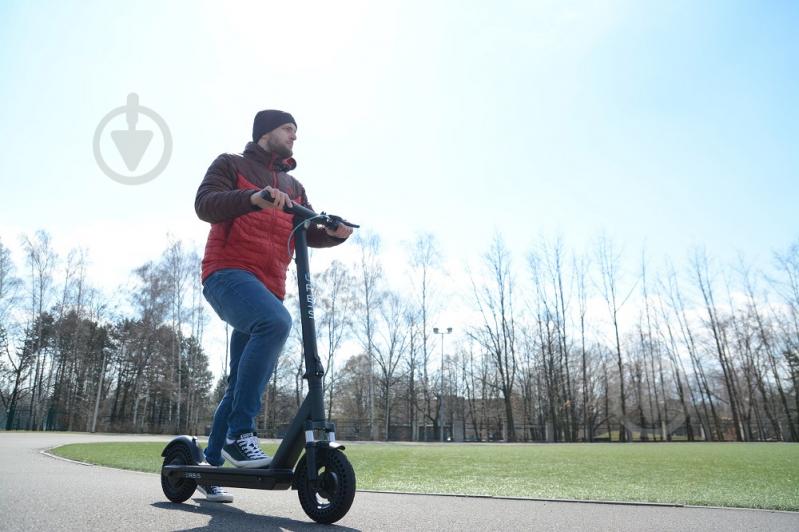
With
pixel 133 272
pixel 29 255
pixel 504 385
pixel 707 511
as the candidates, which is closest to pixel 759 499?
pixel 707 511

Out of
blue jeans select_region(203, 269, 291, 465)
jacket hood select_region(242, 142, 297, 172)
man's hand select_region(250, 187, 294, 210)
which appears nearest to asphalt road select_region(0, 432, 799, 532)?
blue jeans select_region(203, 269, 291, 465)

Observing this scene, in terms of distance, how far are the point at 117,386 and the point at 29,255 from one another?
49.0 feet

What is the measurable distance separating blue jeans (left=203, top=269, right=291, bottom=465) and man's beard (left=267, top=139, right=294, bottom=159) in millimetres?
858

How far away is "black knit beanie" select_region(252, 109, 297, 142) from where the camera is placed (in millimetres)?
3201

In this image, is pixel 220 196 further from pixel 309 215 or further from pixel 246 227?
pixel 309 215

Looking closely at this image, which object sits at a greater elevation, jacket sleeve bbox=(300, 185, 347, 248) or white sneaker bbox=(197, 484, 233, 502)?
jacket sleeve bbox=(300, 185, 347, 248)

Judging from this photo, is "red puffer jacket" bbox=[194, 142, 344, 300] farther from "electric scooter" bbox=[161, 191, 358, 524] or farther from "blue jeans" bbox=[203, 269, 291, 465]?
"electric scooter" bbox=[161, 191, 358, 524]

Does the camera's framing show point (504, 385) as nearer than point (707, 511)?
No

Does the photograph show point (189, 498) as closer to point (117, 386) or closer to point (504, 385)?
point (504, 385)

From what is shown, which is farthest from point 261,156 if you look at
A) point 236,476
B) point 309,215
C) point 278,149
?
point 236,476

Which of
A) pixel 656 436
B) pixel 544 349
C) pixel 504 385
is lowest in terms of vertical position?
pixel 656 436

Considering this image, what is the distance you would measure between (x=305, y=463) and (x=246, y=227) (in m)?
1.36

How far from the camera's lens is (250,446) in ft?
8.56

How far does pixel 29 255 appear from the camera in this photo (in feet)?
103
